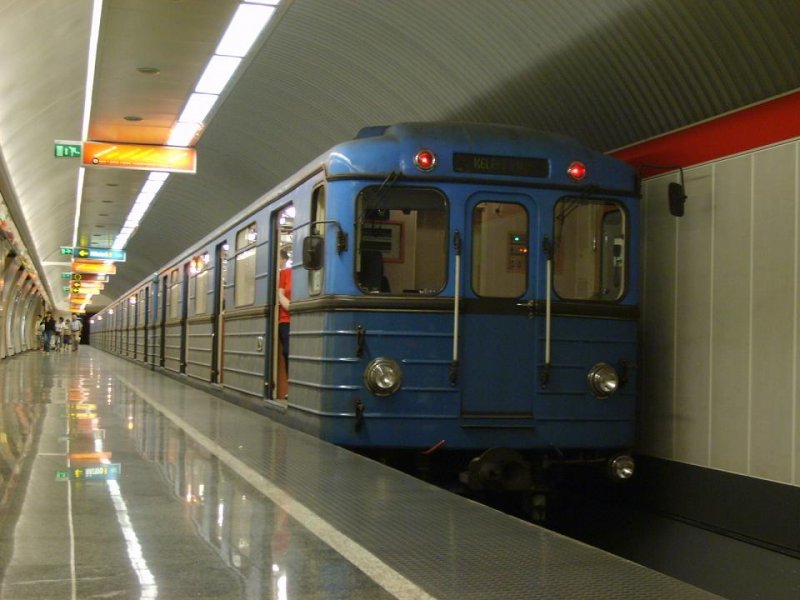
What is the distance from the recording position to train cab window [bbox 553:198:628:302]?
7.86 m

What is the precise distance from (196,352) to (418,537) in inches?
460

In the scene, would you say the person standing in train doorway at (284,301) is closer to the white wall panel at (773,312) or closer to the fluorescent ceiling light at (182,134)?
the white wall panel at (773,312)

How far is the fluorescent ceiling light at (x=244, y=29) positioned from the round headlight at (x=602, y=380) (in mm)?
7079

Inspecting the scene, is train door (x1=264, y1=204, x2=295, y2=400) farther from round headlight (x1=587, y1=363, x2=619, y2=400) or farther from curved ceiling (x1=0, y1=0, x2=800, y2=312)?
round headlight (x1=587, y1=363, x2=619, y2=400)

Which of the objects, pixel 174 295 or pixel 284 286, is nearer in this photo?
pixel 284 286

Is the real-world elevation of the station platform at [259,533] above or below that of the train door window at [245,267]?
below

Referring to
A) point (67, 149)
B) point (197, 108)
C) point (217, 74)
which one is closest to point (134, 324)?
point (67, 149)

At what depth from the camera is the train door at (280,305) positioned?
10127 millimetres

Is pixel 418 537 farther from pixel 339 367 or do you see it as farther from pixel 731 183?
pixel 731 183

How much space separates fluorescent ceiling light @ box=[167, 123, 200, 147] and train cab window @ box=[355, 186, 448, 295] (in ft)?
40.1

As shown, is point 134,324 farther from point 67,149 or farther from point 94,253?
point 67,149

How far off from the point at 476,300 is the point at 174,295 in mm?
13215

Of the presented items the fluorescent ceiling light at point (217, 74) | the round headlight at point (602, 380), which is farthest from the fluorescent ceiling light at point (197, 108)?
the round headlight at point (602, 380)

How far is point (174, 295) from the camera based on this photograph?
19766mm
